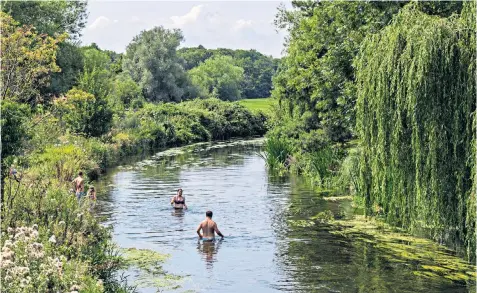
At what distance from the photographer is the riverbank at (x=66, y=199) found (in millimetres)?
11070

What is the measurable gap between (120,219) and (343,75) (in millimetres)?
12092

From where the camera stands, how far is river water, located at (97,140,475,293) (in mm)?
16484

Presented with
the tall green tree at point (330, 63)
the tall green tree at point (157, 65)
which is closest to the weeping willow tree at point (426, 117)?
the tall green tree at point (330, 63)

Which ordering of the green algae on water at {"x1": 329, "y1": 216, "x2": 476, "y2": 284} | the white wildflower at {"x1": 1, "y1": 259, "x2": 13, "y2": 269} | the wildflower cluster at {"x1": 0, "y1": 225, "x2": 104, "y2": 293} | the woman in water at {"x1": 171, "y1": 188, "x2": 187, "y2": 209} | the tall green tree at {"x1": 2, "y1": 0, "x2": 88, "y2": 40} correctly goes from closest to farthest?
the white wildflower at {"x1": 1, "y1": 259, "x2": 13, "y2": 269}
the wildflower cluster at {"x1": 0, "y1": 225, "x2": 104, "y2": 293}
the green algae on water at {"x1": 329, "y1": 216, "x2": 476, "y2": 284}
the woman in water at {"x1": 171, "y1": 188, "x2": 187, "y2": 209}
the tall green tree at {"x1": 2, "y1": 0, "x2": 88, "y2": 40}

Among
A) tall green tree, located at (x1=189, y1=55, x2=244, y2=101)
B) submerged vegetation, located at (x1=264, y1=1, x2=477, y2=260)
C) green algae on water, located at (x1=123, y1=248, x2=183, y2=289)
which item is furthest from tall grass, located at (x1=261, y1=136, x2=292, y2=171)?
tall green tree, located at (x1=189, y1=55, x2=244, y2=101)

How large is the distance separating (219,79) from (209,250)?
9811cm

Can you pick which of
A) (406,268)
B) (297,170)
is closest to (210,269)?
(406,268)

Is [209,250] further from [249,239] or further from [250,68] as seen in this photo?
[250,68]

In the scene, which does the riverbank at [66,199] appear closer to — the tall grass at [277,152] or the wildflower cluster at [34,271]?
the wildflower cluster at [34,271]

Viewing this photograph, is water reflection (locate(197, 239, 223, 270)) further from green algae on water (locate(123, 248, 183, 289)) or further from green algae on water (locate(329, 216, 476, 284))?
green algae on water (locate(329, 216, 476, 284))

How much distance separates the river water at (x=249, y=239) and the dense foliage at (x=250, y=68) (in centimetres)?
11305

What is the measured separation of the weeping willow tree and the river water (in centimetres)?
209

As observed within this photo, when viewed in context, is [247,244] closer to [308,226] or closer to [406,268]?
[308,226]

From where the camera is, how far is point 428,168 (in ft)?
51.9
